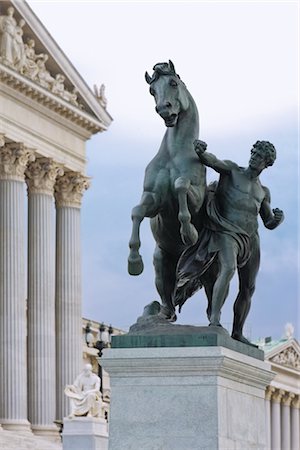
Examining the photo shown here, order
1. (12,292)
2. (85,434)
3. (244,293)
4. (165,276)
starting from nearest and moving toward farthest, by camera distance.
A: 1. (165,276)
2. (244,293)
3. (85,434)
4. (12,292)

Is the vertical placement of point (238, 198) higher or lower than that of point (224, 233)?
higher

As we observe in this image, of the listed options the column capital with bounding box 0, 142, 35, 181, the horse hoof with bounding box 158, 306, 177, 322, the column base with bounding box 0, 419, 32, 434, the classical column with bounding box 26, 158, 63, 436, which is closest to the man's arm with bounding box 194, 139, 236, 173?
the horse hoof with bounding box 158, 306, 177, 322

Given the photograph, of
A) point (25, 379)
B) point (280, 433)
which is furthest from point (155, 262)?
point (280, 433)

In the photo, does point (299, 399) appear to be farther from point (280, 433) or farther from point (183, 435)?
point (183, 435)

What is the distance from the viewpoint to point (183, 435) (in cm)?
1748

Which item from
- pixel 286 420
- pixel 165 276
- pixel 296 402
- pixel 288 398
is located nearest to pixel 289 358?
pixel 288 398

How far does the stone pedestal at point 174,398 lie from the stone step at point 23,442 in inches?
1739

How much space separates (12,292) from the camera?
68.9 meters

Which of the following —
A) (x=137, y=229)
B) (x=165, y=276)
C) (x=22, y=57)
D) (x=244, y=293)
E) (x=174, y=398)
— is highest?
(x=22, y=57)

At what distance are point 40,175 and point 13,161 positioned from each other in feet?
10.7

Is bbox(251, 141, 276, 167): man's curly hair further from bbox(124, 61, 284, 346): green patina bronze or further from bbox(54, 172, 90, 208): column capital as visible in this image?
bbox(54, 172, 90, 208): column capital

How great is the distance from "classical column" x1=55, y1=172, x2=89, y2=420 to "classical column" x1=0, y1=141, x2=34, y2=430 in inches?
181

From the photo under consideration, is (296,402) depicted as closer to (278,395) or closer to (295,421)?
(295,421)

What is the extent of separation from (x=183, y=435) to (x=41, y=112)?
187ft
